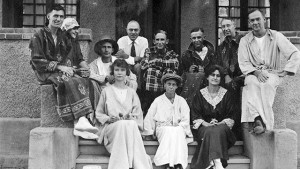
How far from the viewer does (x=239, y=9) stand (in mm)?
12188

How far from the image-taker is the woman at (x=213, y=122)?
7.30 metres

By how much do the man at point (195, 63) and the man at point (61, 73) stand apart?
1563 mm

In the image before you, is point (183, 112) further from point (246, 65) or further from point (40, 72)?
point (40, 72)

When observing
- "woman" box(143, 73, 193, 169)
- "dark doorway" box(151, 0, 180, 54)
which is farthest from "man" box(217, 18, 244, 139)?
"dark doorway" box(151, 0, 180, 54)

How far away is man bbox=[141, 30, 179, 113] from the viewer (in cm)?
826

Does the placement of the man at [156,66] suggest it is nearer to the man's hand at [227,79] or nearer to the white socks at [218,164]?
the man's hand at [227,79]

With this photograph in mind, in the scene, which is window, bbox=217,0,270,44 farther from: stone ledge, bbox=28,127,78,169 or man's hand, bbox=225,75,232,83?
stone ledge, bbox=28,127,78,169

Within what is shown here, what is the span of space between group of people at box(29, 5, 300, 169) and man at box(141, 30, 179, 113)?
0.6 inches

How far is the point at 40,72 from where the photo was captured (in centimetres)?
740

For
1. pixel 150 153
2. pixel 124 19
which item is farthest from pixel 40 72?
pixel 124 19

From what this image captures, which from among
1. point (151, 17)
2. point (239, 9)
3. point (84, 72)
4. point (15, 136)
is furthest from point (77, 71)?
point (239, 9)

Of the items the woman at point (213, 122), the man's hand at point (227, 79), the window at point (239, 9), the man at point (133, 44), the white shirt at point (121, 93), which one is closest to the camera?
the woman at point (213, 122)

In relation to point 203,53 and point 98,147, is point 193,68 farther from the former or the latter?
point 98,147

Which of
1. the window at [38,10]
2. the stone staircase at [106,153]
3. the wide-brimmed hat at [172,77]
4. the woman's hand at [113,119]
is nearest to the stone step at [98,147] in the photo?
the stone staircase at [106,153]
